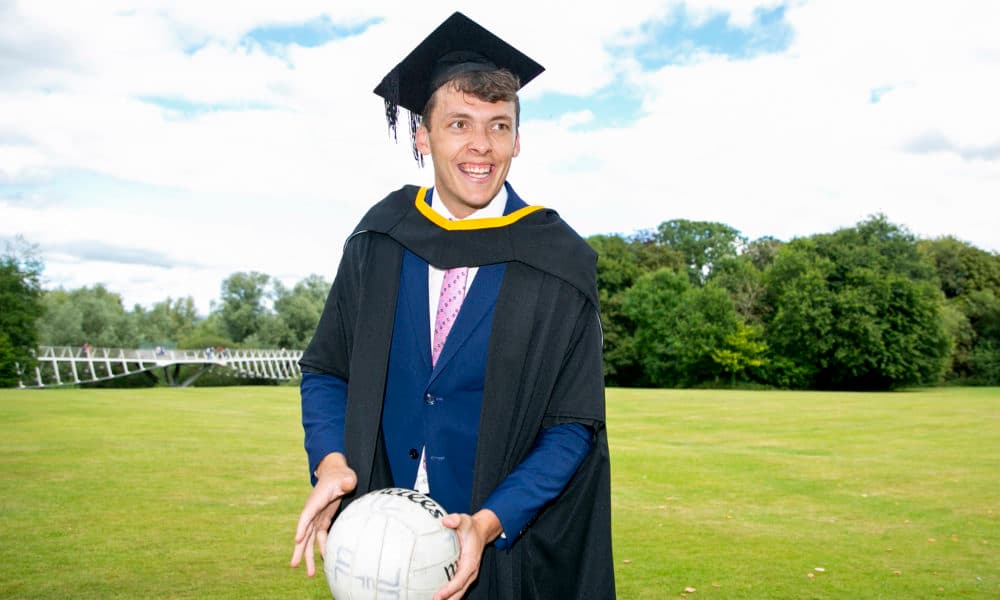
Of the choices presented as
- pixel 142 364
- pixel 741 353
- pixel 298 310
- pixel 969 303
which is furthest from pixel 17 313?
pixel 969 303

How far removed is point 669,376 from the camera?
7131cm

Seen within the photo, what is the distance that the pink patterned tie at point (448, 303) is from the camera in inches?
124

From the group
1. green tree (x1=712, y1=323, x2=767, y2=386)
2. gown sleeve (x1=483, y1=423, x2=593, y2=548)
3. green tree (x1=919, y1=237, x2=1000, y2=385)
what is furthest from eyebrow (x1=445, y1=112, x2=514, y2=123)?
green tree (x1=919, y1=237, x2=1000, y2=385)

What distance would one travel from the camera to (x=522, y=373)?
3.06m

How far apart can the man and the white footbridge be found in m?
68.2

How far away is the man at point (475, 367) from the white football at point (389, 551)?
0.24 meters

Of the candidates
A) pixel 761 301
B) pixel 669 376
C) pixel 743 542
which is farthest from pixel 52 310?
pixel 743 542

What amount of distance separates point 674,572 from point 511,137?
6.56 metres

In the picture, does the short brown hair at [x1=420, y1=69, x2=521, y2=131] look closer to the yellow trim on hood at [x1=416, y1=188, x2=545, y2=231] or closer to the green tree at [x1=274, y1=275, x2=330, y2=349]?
the yellow trim on hood at [x1=416, y1=188, x2=545, y2=231]

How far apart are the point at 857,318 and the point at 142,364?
2282 inches

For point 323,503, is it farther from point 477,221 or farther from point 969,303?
point 969,303

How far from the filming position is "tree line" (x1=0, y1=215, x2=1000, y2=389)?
62031 mm

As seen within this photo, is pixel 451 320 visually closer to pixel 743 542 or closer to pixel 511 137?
pixel 511 137

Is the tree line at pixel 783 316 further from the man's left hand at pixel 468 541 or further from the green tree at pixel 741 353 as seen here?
the man's left hand at pixel 468 541
